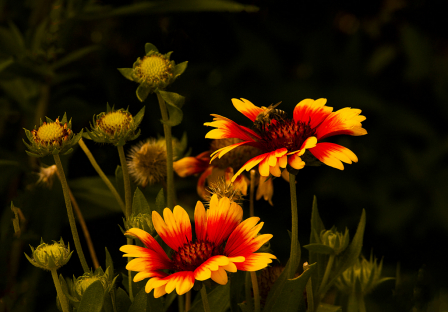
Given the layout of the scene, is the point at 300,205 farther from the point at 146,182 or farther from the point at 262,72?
the point at 146,182

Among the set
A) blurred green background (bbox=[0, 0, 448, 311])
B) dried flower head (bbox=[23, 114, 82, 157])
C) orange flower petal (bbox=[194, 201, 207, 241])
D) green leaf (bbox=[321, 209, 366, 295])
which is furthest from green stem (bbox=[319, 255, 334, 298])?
blurred green background (bbox=[0, 0, 448, 311])

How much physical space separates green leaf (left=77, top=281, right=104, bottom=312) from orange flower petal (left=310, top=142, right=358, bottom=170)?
7.0 inches

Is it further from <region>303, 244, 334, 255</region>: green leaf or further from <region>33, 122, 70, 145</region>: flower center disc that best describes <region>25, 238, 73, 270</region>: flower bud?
<region>303, 244, 334, 255</region>: green leaf

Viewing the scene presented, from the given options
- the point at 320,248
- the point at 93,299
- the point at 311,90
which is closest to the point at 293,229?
the point at 320,248

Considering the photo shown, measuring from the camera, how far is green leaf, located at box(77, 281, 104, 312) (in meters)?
0.33

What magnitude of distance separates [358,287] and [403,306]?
0.15ft

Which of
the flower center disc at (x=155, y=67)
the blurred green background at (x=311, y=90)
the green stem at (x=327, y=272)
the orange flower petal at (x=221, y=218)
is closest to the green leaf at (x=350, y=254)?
the green stem at (x=327, y=272)

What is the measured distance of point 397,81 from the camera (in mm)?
1482

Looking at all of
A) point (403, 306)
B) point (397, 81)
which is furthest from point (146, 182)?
point (397, 81)

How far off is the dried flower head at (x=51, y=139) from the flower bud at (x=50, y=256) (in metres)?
0.07

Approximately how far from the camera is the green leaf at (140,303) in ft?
1.19

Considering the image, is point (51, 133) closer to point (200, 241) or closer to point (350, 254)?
point (200, 241)

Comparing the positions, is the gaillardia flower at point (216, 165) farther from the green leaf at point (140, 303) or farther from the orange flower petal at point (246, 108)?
the green leaf at point (140, 303)

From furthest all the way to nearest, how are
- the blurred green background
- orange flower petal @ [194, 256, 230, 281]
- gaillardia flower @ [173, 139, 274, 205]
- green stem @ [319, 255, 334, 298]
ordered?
1. the blurred green background
2. gaillardia flower @ [173, 139, 274, 205]
3. green stem @ [319, 255, 334, 298]
4. orange flower petal @ [194, 256, 230, 281]
